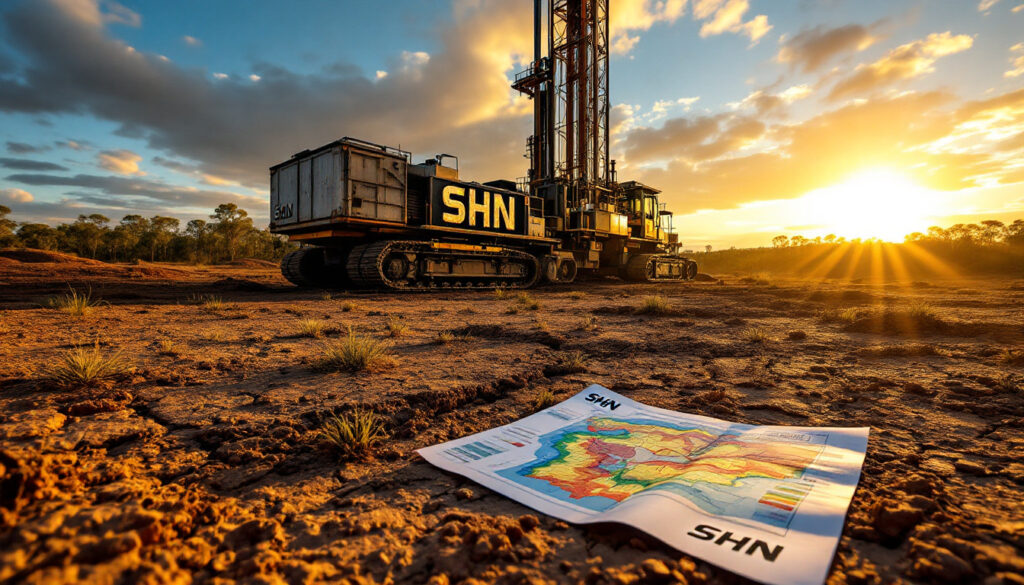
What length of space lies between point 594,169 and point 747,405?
1728 centimetres

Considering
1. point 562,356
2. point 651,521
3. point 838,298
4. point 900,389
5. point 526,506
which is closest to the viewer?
point 651,521

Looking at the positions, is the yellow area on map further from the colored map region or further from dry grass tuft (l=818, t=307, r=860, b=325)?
dry grass tuft (l=818, t=307, r=860, b=325)

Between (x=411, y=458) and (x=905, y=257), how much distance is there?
46.3 meters

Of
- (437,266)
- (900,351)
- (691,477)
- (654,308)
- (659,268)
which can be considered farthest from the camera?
(659,268)

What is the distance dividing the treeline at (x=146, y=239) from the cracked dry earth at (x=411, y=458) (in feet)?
153

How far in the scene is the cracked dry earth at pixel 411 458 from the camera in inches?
40.3

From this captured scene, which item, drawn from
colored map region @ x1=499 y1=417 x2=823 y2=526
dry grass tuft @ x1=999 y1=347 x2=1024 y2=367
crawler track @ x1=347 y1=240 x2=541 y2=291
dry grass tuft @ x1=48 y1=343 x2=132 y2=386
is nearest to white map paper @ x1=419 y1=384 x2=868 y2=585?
colored map region @ x1=499 y1=417 x2=823 y2=526

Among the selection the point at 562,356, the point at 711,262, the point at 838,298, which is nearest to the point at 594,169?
the point at 838,298

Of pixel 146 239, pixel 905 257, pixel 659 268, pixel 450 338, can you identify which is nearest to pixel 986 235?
pixel 905 257

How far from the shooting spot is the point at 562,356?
3684 millimetres

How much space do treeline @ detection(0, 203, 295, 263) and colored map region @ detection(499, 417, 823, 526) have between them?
4857 centimetres

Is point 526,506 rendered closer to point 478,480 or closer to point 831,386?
point 478,480

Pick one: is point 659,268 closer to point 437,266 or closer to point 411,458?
point 437,266

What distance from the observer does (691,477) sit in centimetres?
154
